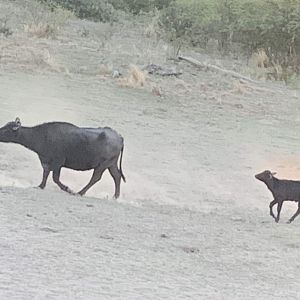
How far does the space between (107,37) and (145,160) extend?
1600 centimetres

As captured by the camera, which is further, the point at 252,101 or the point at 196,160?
the point at 252,101

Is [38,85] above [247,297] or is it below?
below

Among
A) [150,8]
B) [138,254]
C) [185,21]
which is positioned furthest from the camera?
[150,8]

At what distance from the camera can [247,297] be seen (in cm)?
804

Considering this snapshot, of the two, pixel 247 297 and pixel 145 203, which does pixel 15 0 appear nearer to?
pixel 145 203

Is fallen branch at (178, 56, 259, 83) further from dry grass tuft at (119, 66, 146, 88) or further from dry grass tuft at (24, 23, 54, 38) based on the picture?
dry grass tuft at (24, 23, 54, 38)

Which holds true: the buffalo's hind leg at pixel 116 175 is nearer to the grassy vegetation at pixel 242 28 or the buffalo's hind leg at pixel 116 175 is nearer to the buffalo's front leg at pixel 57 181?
the buffalo's front leg at pixel 57 181

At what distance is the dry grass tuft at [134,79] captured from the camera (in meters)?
26.0

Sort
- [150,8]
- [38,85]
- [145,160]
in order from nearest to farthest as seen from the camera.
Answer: [145,160]
[38,85]
[150,8]

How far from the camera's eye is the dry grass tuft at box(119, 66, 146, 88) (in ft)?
85.4

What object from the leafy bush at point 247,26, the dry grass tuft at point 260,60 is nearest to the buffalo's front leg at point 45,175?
the dry grass tuft at point 260,60

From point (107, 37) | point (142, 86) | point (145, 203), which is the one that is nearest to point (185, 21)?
point (107, 37)

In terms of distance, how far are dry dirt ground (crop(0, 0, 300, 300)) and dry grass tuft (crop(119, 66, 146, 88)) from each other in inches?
8.7

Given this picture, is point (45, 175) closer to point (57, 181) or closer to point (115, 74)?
point (57, 181)
